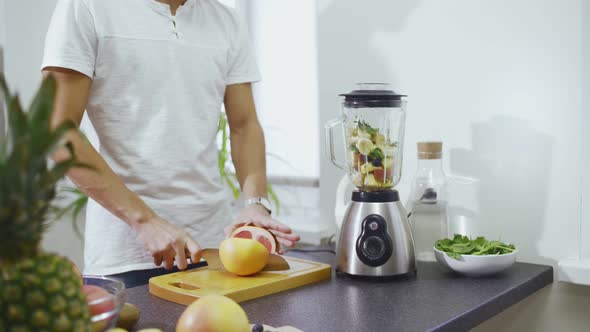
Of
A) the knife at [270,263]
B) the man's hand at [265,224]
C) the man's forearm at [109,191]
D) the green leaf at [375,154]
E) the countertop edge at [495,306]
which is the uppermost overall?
the green leaf at [375,154]

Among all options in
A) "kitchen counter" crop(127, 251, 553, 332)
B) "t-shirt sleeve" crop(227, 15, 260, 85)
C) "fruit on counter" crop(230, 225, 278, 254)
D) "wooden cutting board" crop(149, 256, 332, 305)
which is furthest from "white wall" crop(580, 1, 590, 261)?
"t-shirt sleeve" crop(227, 15, 260, 85)

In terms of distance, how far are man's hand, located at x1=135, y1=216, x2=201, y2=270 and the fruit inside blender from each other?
1.37 ft

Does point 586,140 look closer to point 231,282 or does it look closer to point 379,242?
point 379,242

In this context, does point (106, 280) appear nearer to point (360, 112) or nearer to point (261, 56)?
point (360, 112)

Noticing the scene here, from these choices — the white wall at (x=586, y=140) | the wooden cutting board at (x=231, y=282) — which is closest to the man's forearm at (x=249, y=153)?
the wooden cutting board at (x=231, y=282)

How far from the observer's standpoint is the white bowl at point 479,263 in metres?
1.38

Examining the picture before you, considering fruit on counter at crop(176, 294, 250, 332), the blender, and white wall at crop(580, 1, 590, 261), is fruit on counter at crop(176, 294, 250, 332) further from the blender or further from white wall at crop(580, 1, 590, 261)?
white wall at crop(580, 1, 590, 261)

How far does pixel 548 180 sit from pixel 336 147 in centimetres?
67

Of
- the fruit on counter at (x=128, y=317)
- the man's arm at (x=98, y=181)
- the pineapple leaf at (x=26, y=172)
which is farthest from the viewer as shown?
the man's arm at (x=98, y=181)

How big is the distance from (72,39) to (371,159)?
744 mm

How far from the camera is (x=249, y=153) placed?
72.9 inches

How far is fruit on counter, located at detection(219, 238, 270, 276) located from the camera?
4.32ft

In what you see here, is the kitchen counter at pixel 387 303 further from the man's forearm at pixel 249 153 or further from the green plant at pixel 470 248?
the man's forearm at pixel 249 153

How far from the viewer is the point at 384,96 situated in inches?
57.1
